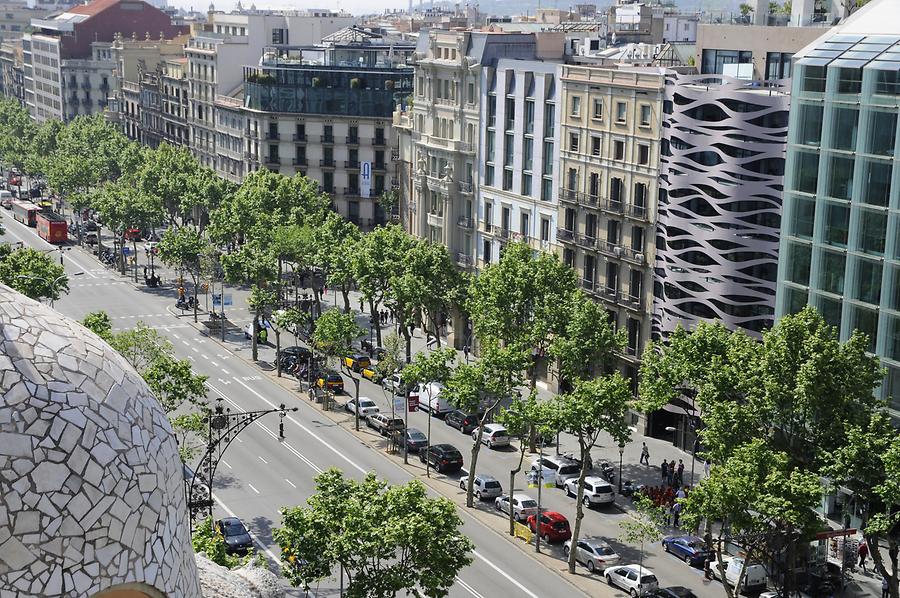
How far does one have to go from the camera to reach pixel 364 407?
94.0m

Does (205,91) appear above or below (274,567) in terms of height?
above

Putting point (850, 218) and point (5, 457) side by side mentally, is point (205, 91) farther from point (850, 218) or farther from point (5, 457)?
point (5, 457)

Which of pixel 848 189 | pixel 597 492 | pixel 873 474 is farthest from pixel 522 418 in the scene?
pixel 848 189

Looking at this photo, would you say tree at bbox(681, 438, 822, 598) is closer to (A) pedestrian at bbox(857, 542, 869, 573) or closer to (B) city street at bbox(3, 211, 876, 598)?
(B) city street at bbox(3, 211, 876, 598)

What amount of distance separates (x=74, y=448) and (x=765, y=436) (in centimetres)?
4776

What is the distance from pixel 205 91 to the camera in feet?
606

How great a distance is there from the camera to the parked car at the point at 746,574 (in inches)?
2559

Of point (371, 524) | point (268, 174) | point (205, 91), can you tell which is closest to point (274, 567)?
point (371, 524)

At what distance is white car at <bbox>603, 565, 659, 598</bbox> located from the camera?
6312cm

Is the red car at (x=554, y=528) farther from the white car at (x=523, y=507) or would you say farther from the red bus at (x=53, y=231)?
the red bus at (x=53, y=231)


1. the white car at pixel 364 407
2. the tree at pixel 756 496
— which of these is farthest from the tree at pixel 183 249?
the tree at pixel 756 496

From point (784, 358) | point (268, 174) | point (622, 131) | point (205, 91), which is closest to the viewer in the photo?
point (784, 358)

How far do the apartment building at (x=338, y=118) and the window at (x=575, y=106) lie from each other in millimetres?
54766

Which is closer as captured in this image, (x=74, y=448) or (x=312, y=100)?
(x=74, y=448)
